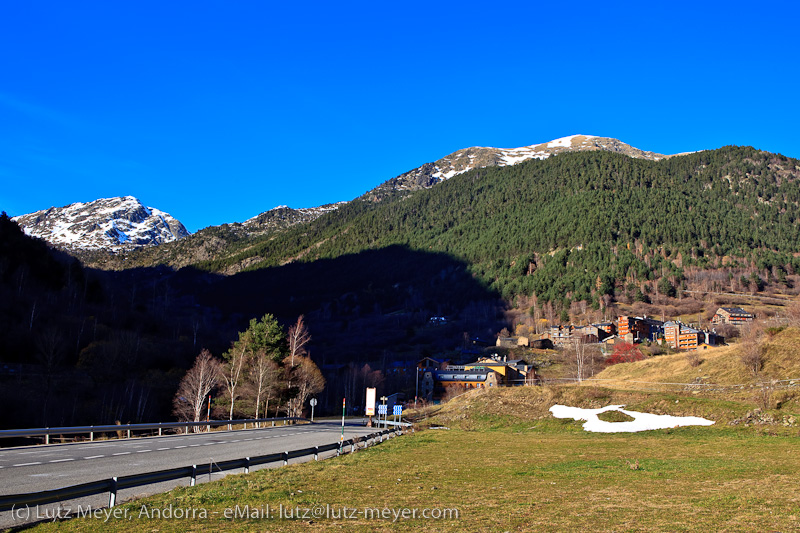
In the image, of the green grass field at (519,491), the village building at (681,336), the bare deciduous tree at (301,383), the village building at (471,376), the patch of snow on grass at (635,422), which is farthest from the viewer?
the village building at (681,336)

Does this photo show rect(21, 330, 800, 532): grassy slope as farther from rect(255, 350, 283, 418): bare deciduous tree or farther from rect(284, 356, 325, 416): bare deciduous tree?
rect(284, 356, 325, 416): bare deciduous tree

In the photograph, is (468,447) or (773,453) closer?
(773,453)

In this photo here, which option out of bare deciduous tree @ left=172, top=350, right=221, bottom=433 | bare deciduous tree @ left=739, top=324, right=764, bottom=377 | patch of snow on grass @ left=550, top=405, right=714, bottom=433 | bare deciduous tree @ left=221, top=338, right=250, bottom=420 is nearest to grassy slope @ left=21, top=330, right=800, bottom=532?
patch of snow on grass @ left=550, top=405, right=714, bottom=433

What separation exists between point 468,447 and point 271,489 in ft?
55.2

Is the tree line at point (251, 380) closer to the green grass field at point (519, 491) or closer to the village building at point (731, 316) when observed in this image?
the green grass field at point (519, 491)

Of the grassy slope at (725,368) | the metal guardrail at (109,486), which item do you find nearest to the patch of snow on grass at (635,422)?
the grassy slope at (725,368)

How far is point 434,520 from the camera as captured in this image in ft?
34.3

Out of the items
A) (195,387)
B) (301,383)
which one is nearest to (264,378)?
(195,387)

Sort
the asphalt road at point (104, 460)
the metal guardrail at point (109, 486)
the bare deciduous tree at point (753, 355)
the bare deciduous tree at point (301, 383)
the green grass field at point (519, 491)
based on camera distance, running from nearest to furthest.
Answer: the metal guardrail at point (109, 486), the green grass field at point (519, 491), the asphalt road at point (104, 460), the bare deciduous tree at point (753, 355), the bare deciduous tree at point (301, 383)

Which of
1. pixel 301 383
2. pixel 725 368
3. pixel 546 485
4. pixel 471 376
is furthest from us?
pixel 471 376

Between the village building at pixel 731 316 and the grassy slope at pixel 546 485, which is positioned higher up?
the village building at pixel 731 316

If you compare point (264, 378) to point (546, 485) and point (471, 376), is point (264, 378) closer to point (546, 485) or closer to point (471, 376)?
point (546, 485)

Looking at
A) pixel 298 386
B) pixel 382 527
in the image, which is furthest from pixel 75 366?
pixel 382 527

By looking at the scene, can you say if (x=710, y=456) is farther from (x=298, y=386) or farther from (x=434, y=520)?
(x=298, y=386)
